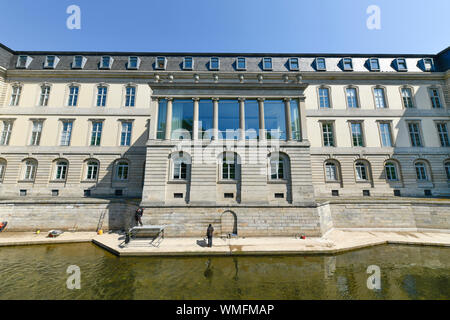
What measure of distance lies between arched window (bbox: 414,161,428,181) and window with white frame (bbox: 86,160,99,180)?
39407 millimetres

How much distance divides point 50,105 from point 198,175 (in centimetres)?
2258

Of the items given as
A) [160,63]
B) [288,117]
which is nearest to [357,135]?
[288,117]

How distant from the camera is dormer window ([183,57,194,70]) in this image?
81.8ft

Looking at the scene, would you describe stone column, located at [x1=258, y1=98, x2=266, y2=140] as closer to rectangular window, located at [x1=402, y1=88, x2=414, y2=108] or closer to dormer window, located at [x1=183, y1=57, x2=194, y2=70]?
dormer window, located at [x1=183, y1=57, x2=194, y2=70]

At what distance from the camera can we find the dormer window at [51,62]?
77.6 feet

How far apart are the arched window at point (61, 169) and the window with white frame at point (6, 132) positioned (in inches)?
273

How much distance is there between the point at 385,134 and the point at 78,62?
41.9 metres

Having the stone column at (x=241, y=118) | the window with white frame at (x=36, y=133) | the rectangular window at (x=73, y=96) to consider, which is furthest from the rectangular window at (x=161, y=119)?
the window with white frame at (x=36, y=133)

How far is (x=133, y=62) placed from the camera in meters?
24.7

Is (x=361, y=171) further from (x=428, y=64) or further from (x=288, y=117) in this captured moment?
(x=428, y=64)

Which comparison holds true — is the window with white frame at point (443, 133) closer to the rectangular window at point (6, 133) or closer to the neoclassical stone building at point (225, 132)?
the neoclassical stone building at point (225, 132)

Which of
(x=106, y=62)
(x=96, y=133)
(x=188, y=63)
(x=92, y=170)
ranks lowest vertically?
(x=92, y=170)

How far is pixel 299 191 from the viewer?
15984 mm

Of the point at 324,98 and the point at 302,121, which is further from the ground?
the point at 324,98
